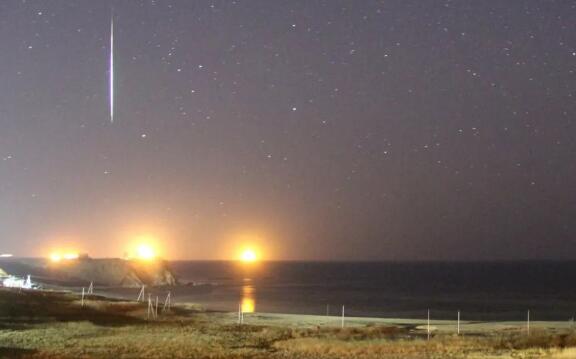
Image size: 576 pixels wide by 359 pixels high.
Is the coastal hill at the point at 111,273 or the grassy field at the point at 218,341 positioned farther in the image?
the coastal hill at the point at 111,273

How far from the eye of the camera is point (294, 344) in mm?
31828

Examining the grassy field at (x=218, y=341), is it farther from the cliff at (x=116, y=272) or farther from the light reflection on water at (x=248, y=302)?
the cliff at (x=116, y=272)

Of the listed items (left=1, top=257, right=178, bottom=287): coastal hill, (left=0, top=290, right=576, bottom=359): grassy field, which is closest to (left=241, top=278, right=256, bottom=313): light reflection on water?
(left=0, top=290, right=576, bottom=359): grassy field

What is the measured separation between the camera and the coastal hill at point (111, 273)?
440ft

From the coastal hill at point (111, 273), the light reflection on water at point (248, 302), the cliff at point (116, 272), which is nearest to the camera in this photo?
the light reflection on water at point (248, 302)

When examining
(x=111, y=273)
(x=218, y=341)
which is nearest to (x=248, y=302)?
(x=111, y=273)

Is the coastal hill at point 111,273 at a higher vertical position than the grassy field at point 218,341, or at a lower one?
higher

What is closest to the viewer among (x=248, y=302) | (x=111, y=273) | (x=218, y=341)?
(x=218, y=341)

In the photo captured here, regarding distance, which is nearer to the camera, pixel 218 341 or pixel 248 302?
pixel 218 341

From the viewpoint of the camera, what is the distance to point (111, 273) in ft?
450

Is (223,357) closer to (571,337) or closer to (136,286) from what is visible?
(571,337)

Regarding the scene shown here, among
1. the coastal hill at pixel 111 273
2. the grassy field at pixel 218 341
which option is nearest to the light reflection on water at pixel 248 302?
the grassy field at pixel 218 341

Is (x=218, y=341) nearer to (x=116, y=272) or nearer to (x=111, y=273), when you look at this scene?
(x=116, y=272)

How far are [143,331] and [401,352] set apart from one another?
47.4 feet
